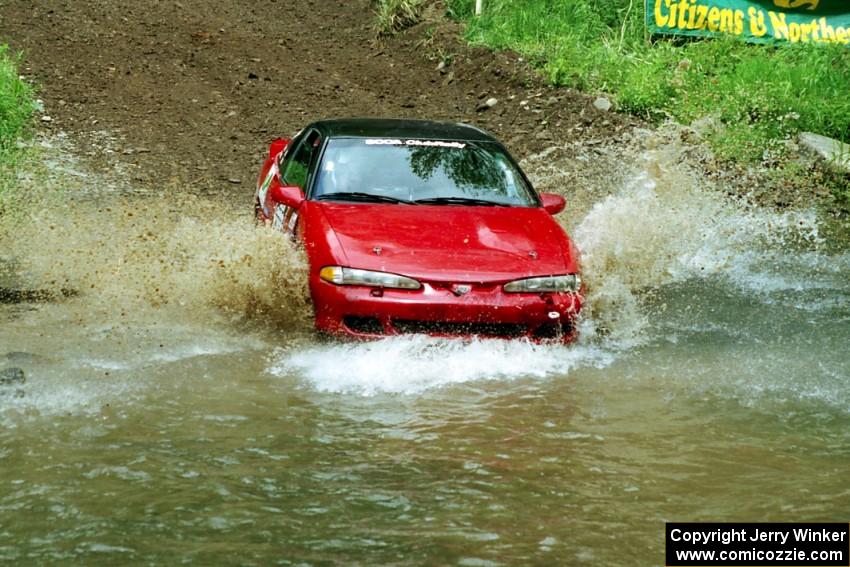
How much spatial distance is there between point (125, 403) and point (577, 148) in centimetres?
860

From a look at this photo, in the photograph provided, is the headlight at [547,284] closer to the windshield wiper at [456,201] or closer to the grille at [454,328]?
the grille at [454,328]

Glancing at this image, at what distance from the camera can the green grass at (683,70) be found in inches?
530

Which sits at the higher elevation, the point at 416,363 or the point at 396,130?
the point at 396,130

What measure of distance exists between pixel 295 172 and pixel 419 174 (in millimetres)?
1156

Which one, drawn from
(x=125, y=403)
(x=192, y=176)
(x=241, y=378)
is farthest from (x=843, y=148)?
(x=125, y=403)

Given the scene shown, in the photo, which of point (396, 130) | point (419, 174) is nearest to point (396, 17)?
point (396, 130)

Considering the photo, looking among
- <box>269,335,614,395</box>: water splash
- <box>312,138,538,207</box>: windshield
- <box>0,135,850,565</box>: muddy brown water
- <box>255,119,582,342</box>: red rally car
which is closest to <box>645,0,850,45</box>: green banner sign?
<box>0,135,850,565</box>: muddy brown water

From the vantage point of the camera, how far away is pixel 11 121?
43.9 ft

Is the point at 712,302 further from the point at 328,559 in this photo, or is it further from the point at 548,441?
the point at 328,559

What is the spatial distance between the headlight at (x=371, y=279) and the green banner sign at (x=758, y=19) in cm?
1050

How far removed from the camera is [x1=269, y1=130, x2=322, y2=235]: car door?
8.19m

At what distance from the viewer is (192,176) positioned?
13.3m

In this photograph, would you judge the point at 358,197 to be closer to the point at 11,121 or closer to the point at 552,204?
the point at 552,204

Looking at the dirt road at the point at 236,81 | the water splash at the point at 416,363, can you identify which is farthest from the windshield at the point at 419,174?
the dirt road at the point at 236,81
